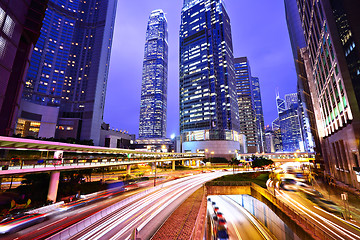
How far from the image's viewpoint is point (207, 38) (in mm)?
133500

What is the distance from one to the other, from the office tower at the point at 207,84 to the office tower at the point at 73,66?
66.0m

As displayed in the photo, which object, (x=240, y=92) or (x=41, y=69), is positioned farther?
(x=240, y=92)

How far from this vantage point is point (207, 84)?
124062mm

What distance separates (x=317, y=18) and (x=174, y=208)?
2515 inches

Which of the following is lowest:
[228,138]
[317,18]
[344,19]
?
[228,138]

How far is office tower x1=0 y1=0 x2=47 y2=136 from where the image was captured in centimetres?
4122

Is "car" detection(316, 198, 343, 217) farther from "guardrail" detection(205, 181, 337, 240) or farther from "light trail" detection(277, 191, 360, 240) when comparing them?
"guardrail" detection(205, 181, 337, 240)

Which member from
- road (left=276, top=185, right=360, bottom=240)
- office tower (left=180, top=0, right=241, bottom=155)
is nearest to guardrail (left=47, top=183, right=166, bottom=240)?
road (left=276, top=185, right=360, bottom=240)

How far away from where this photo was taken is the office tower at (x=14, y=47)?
41.2 m

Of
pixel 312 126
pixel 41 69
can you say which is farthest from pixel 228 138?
pixel 41 69

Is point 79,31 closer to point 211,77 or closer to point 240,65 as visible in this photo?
point 211,77

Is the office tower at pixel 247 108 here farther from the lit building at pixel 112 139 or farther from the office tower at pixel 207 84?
the lit building at pixel 112 139

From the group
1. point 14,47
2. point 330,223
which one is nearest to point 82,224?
point 330,223

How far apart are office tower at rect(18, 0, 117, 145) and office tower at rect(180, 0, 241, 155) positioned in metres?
66.0
